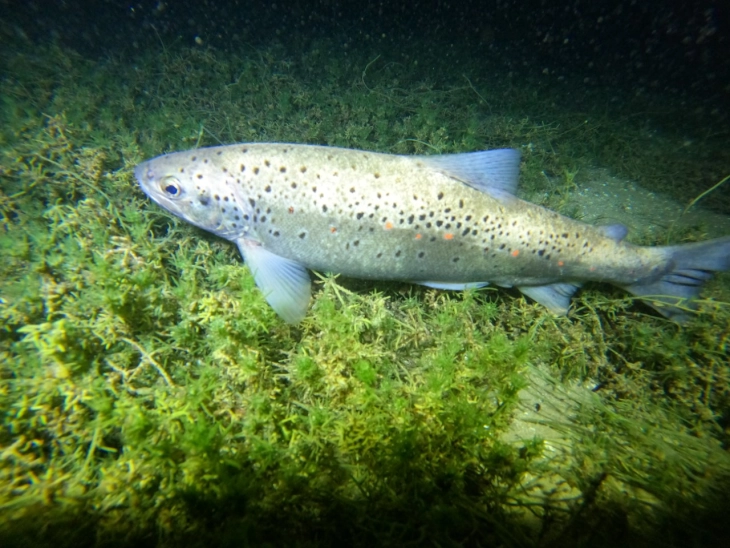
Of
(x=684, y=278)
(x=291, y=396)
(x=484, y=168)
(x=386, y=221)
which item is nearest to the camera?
(x=291, y=396)

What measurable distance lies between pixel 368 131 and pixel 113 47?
8.25 metres

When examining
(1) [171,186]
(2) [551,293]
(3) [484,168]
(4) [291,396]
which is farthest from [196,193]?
(2) [551,293]

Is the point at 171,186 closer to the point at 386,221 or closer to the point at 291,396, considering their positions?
the point at 386,221

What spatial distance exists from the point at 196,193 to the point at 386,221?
220 centimetres

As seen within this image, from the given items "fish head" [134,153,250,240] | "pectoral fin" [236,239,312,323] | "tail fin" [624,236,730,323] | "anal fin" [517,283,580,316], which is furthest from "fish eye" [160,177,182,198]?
"tail fin" [624,236,730,323]

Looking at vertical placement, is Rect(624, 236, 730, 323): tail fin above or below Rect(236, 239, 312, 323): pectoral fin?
above

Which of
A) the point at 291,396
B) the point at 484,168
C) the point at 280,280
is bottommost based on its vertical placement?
Answer: the point at 291,396

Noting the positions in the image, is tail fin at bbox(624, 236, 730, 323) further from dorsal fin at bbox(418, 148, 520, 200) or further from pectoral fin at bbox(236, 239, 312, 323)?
pectoral fin at bbox(236, 239, 312, 323)

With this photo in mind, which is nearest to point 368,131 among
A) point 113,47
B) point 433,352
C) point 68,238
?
point 433,352

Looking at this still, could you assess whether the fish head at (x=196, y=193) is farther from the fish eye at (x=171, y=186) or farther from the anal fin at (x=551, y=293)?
the anal fin at (x=551, y=293)

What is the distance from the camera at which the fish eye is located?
12.2 ft

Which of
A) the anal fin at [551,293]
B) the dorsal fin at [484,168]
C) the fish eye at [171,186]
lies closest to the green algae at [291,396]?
the anal fin at [551,293]

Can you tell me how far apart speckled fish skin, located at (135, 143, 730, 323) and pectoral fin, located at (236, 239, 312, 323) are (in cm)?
1

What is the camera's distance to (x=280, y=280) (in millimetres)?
3553
